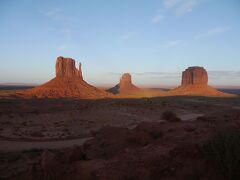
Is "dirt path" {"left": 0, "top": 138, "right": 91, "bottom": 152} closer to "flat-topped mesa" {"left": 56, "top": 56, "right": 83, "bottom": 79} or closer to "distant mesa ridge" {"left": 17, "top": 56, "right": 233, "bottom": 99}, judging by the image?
"distant mesa ridge" {"left": 17, "top": 56, "right": 233, "bottom": 99}

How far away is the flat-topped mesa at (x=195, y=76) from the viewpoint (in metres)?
130

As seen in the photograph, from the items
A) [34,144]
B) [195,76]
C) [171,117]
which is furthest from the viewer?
[195,76]

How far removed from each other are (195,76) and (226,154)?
12979cm

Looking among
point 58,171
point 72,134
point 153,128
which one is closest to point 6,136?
point 72,134

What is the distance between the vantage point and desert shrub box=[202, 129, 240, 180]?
19.5 ft

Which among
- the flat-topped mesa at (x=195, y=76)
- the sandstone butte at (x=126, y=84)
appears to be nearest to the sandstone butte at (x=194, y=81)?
the flat-topped mesa at (x=195, y=76)

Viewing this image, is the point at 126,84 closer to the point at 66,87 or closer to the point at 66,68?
the point at 66,68

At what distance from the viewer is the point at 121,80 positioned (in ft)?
488

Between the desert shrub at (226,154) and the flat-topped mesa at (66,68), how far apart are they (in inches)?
3848

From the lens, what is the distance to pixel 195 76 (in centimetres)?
13112

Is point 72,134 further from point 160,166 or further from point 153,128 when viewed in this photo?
point 160,166

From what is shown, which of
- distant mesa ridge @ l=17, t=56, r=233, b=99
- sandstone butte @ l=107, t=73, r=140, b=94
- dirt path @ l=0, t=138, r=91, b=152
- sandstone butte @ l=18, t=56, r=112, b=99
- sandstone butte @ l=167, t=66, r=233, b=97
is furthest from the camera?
sandstone butte @ l=107, t=73, r=140, b=94

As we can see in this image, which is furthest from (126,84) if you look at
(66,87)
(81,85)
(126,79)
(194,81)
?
(66,87)

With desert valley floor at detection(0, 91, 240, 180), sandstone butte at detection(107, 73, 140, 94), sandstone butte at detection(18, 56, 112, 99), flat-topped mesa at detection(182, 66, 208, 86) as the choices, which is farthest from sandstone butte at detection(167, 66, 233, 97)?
desert valley floor at detection(0, 91, 240, 180)
